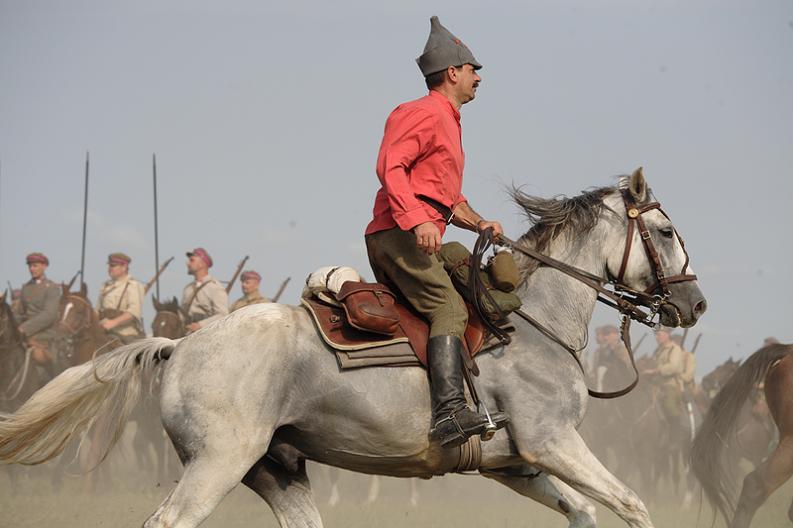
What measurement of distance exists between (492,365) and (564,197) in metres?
1.36

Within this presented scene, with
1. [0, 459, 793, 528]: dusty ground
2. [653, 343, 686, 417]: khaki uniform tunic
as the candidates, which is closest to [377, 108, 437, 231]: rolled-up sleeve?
[0, 459, 793, 528]: dusty ground

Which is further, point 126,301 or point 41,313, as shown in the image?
point 126,301

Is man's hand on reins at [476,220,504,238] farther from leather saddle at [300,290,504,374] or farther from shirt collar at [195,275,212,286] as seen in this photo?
shirt collar at [195,275,212,286]

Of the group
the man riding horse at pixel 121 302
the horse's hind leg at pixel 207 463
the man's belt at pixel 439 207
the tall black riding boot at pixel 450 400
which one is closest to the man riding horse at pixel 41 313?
the man riding horse at pixel 121 302

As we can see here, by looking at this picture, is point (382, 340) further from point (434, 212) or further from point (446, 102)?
point (446, 102)

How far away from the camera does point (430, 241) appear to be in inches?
246

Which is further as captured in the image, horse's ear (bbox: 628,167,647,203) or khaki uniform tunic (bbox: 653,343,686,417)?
khaki uniform tunic (bbox: 653,343,686,417)

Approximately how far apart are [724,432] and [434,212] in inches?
254

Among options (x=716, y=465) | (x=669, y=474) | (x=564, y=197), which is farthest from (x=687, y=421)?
(x=564, y=197)

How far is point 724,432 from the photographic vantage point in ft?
38.8

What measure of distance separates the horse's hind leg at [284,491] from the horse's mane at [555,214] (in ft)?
A: 6.60

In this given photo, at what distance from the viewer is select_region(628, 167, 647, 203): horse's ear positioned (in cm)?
706

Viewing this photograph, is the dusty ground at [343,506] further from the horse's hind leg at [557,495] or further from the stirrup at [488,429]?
the stirrup at [488,429]

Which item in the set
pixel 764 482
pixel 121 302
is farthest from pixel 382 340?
pixel 121 302
